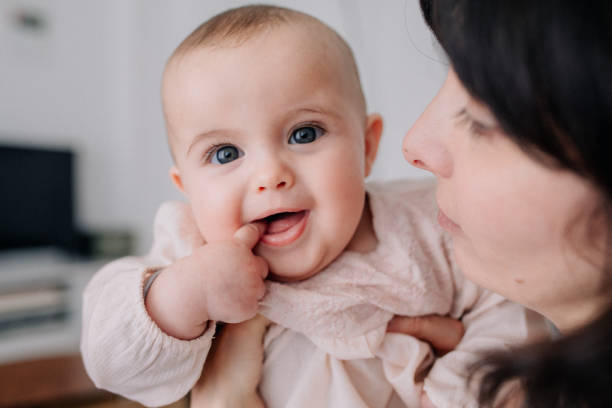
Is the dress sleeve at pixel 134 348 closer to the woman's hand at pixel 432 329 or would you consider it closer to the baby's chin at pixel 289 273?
the baby's chin at pixel 289 273

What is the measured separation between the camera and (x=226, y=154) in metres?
0.68

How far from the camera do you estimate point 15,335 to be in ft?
8.27

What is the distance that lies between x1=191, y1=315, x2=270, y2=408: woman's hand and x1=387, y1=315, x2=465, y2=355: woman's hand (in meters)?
0.22

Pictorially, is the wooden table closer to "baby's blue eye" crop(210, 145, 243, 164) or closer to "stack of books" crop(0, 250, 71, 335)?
"stack of books" crop(0, 250, 71, 335)

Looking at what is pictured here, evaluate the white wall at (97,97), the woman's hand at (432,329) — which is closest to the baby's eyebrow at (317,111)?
the woman's hand at (432,329)

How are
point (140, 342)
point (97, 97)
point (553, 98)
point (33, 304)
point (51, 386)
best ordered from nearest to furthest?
1. point (553, 98)
2. point (140, 342)
3. point (51, 386)
4. point (33, 304)
5. point (97, 97)

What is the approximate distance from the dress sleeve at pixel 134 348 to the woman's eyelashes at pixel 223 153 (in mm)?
199

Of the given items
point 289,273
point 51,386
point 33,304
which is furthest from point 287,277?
point 33,304

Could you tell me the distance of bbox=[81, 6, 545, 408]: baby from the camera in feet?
2.08

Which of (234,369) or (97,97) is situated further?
(97,97)

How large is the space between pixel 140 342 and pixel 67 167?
2.80 m

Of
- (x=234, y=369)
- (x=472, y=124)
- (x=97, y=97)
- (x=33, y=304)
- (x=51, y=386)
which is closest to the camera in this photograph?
(x=472, y=124)

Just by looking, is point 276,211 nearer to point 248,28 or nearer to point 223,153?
point 223,153

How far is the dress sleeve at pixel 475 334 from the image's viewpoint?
65 cm
